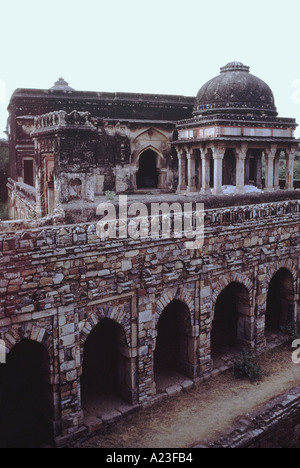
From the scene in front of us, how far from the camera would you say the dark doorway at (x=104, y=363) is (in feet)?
26.8

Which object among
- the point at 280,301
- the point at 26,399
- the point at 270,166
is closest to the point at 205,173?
the point at 270,166

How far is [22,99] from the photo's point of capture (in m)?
14.8

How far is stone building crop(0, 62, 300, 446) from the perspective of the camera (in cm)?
684

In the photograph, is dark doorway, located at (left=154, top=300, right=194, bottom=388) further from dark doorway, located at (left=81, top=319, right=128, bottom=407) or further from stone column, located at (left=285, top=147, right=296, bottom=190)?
stone column, located at (left=285, top=147, right=296, bottom=190)

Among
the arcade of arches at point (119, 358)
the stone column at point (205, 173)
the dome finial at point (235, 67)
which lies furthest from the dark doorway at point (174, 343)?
the dome finial at point (235, 67)

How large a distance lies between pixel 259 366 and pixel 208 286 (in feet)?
7.25

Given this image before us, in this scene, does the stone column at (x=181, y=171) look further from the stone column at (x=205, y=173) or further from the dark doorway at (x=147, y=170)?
the stone column at (x=205, y=173)

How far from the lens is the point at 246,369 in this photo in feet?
30.4

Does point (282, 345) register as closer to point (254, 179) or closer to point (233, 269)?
point (233, 269)

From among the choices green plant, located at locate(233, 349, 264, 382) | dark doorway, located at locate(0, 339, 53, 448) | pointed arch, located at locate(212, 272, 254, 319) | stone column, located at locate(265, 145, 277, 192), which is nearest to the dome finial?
stone column, located at locate(265, 145, 277, 192)

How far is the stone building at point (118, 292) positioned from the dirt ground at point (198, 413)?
0.84 feet

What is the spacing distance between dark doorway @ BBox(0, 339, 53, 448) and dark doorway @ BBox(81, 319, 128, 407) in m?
0.91

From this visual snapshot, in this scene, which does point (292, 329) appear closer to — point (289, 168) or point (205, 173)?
point (205, 173)
